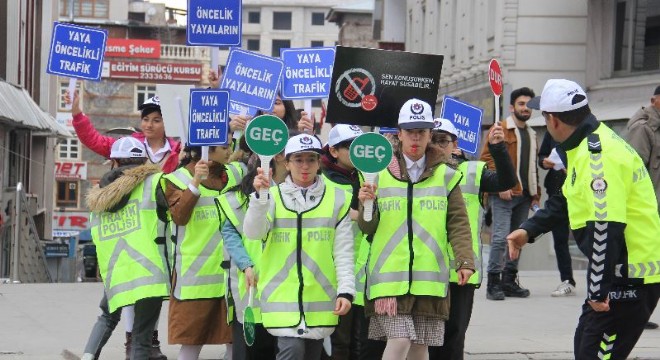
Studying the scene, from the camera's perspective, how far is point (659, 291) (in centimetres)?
712

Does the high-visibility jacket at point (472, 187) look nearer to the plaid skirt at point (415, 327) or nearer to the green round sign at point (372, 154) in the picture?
the plaid skirt at point (415, 327)

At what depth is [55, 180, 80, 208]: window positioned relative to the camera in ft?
306

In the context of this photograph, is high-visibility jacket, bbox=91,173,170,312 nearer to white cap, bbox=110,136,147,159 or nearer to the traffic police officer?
white cap, bbox=110,136,147,159

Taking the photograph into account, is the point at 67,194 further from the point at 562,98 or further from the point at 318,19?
the point at 562,98

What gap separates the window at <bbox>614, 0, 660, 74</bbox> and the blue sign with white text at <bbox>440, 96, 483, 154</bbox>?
1221 centimetres

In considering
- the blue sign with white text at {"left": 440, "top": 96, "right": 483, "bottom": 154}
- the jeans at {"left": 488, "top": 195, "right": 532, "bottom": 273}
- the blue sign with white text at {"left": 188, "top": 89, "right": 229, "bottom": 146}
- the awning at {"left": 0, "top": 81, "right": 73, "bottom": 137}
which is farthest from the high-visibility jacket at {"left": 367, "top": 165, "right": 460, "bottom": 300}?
the awning at {"left": 0, "top": 81, "right": 73, "bottom": 137}

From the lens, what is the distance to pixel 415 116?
8.39 metres

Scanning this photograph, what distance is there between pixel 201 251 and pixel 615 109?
45.1 feet

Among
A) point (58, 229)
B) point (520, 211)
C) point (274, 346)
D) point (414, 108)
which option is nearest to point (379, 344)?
point (274, 346)

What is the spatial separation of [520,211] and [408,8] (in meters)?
31.0

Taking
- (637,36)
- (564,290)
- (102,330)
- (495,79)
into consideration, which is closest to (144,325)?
(102,330)

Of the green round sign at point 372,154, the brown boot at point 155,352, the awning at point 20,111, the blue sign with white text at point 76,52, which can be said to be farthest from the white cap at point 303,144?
the awning at point 20,111

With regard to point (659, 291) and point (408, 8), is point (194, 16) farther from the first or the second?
point (408, 8)

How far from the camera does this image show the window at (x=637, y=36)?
22266 millimetres
